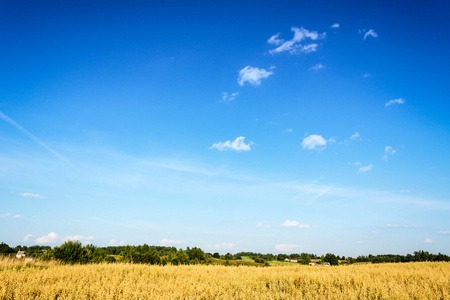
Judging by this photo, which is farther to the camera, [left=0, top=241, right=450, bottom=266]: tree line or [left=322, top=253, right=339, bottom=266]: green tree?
[left=322, top=253, right=339, bottom=266]: green tree

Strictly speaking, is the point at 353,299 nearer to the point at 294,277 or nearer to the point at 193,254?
the point at 294,277

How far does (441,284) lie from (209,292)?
8163 mm

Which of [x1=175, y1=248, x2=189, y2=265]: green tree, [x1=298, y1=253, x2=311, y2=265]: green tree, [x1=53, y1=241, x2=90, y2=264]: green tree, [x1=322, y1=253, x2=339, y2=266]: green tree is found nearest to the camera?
[x1=53, y1=241, x2=90, y2=264]: green tree

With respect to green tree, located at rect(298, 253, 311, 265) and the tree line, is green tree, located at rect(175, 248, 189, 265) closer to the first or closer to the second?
the tree line

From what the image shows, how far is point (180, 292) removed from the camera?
24.5 feet

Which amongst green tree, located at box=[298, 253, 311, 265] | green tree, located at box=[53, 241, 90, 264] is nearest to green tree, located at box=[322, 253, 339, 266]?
green tree, located at box=[298, 253, 311, 265]

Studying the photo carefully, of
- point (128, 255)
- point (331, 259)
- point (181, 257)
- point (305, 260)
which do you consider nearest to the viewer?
point (128, 255)

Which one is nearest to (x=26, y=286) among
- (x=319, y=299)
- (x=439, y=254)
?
(x=319, y=299)

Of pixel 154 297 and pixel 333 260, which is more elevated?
pixel 154 297

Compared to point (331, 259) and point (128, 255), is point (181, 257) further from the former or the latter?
point (331, 259)

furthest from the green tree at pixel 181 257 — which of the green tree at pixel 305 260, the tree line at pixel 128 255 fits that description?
the green tree at pixel 305 260

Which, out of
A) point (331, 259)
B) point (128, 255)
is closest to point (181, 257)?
point (128, 255)

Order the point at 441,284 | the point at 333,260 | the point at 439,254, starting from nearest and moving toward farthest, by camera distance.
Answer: the point at 441,284 → the point at 439,254 → the point at 333,260

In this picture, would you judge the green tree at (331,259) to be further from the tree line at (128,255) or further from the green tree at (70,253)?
the green tree at (70,253)
